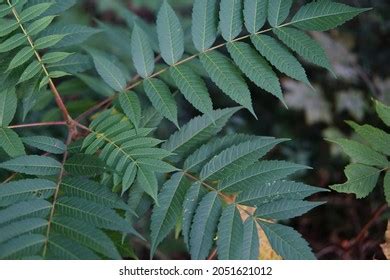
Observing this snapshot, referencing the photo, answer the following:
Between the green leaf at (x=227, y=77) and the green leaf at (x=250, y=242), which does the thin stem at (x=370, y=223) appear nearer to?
the green leaf at (x=250, y=242)

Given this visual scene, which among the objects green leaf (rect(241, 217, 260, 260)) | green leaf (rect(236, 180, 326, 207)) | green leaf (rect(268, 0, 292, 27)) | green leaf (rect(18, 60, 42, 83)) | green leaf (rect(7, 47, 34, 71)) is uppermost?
green leaf (rect(268, 0, 292, 27))

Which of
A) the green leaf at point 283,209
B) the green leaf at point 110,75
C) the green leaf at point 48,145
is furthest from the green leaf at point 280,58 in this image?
the green leaf at point 48,145

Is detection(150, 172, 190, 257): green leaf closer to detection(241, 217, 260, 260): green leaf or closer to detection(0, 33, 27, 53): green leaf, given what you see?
detection(241, 217, 260, 260): green leaf

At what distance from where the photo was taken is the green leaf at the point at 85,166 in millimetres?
1681

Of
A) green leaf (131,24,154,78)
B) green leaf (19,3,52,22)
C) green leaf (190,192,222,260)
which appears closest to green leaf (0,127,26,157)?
green leaf (19,3,52,22)

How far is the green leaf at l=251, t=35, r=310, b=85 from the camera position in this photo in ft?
5.61

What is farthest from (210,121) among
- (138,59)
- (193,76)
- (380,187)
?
(380,187)

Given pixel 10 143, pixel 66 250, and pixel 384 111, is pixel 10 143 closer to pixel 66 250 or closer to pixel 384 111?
pixel 66 250

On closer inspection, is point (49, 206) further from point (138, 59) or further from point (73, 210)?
point (138, 59)

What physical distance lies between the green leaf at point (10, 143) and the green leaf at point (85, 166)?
157 mm

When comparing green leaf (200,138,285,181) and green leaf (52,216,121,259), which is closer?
green leaf (52,216,121,259)

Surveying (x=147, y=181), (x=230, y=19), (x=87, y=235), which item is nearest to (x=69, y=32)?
(x=230, y=19)

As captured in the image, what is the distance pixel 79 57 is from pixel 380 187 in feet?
5.24

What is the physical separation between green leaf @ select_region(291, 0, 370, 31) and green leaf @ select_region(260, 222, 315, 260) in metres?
0.64
